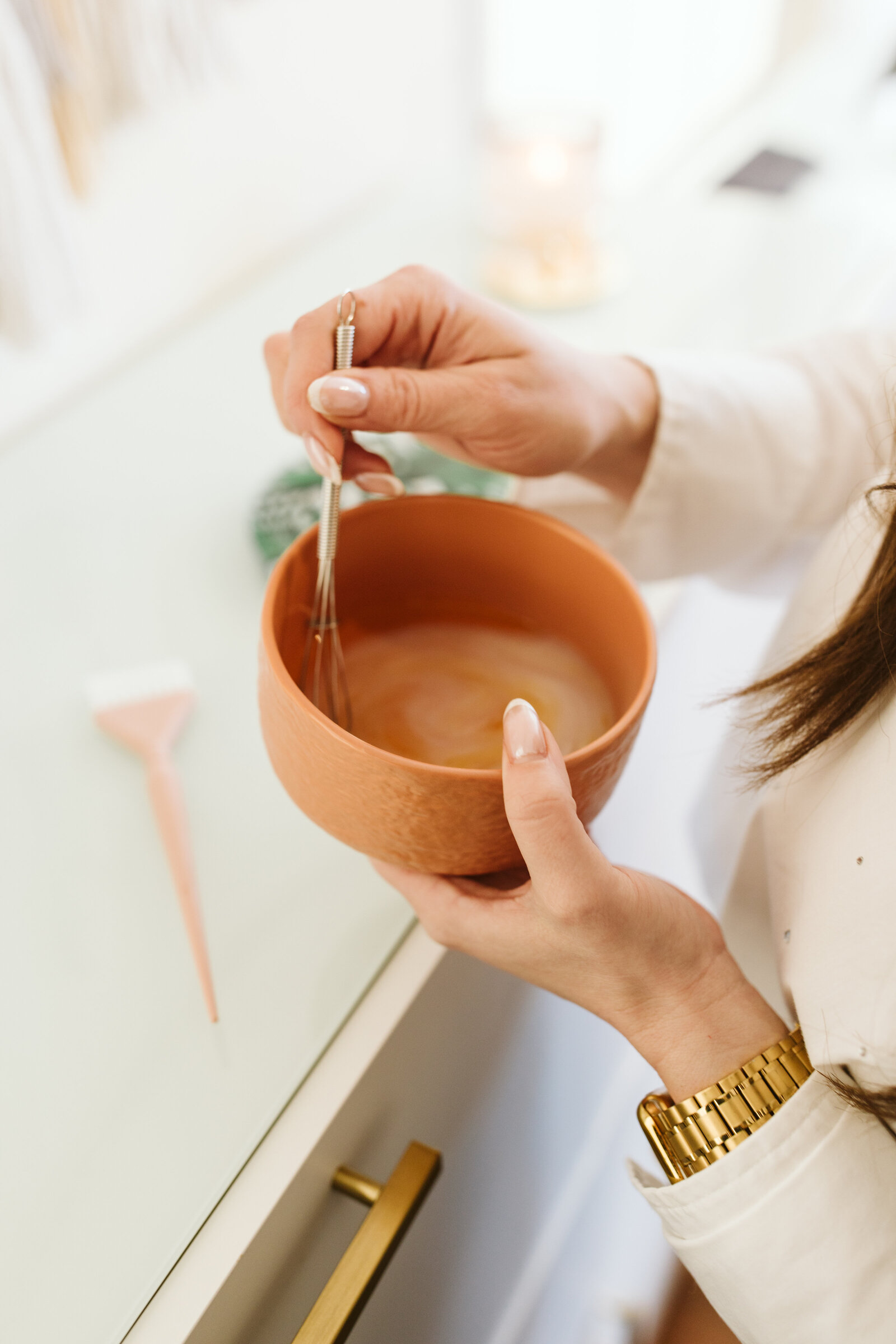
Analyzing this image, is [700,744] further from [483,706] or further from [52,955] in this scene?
[52,955]

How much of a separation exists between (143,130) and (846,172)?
69 centimetres

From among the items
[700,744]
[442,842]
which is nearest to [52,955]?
[442,842]

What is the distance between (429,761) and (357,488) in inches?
10.4

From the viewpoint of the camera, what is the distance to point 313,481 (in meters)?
0.65

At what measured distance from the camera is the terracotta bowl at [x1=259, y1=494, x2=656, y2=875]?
0.35 m

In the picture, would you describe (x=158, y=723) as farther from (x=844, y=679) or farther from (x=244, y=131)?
(x=244, y=131)

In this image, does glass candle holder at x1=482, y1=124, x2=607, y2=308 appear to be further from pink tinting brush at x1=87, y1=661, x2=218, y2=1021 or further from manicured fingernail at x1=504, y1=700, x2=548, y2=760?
manicured fingernail at x1=504, y1=700, x2=548, y2=760

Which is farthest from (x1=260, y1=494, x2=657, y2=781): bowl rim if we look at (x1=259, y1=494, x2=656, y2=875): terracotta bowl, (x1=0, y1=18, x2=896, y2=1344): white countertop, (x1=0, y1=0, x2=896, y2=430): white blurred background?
(x1=0, y1=0, x2=896, y2=430): white blurred background

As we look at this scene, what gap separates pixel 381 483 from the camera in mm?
464

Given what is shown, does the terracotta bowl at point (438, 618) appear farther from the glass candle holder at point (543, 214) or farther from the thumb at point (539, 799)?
the glass candle holder at point (543, 214)

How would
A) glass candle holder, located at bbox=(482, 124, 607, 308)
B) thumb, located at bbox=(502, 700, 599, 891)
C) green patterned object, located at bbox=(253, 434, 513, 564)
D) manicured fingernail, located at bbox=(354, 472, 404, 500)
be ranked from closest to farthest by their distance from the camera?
thumb, located at bbox=(502, 700, 599, 891), manicured fingernail, located at bbox=(354, 472, 404, 500), green patterned object, located at bbox=(253, 434, 513, 564), glass candle holder, located at bbox=(482, 124, 607, 308)

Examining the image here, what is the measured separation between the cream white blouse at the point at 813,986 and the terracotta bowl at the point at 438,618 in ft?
0.30

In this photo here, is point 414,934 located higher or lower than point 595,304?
lower

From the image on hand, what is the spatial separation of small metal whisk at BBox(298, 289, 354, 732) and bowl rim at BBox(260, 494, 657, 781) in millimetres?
17
